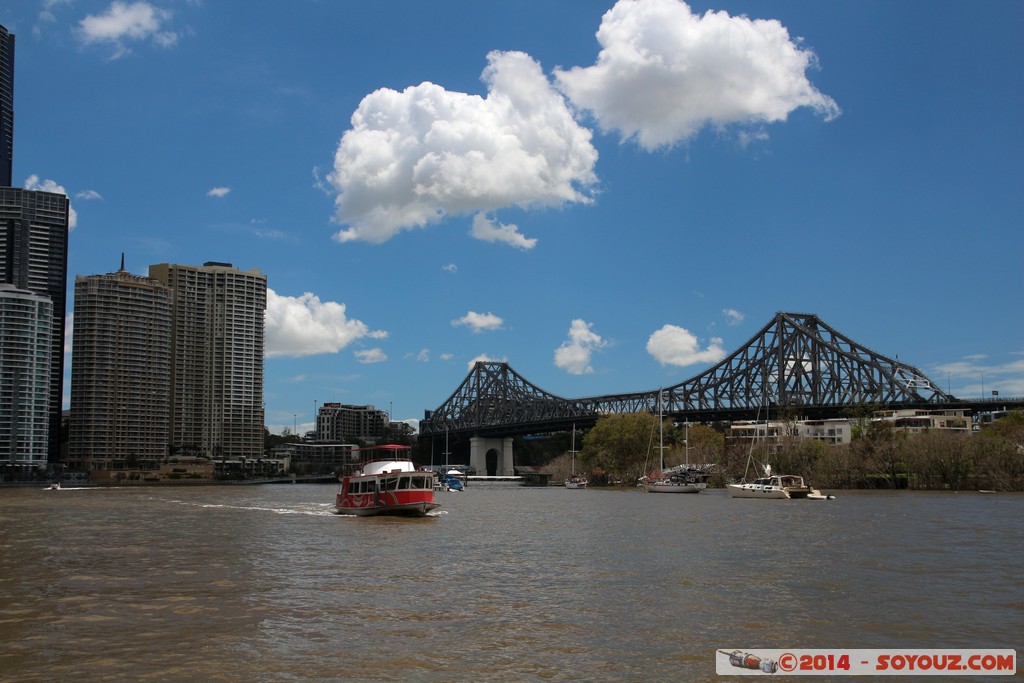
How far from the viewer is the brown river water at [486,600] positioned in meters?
19.4

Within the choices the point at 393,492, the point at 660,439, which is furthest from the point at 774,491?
the point at 660,439

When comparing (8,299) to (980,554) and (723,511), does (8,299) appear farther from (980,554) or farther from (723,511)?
(980,554)

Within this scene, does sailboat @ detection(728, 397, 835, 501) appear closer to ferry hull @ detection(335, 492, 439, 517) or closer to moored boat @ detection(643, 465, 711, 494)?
moored boat @ detection(643, 465, 711, 494)

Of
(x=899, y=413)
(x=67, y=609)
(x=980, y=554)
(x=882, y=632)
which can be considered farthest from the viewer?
(x=899, y=413)

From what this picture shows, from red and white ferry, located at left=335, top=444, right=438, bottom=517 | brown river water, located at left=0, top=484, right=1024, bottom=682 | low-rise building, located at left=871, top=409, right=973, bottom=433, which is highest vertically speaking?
low-rise building, located at left=871, top=409, right=973, bottom=433

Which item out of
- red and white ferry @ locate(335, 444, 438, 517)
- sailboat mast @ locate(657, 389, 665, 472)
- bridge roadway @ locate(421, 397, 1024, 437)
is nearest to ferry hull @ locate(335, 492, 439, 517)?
red and white ferry @ locate(335, 444, 438, 517)

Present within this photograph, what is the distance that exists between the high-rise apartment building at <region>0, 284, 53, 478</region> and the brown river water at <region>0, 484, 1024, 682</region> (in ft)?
522

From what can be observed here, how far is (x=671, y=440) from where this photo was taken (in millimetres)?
157875

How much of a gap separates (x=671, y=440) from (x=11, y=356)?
435 ft

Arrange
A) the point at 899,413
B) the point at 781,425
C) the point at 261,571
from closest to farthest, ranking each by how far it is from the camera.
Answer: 1. the point at 261,571
2. the point at 781,425
3. the point at 899,413

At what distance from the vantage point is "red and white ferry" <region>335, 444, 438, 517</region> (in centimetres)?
6394

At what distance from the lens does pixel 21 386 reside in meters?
193

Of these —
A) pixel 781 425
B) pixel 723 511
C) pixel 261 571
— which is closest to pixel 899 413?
pixel 781 425

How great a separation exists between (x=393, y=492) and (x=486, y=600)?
1494 inches
